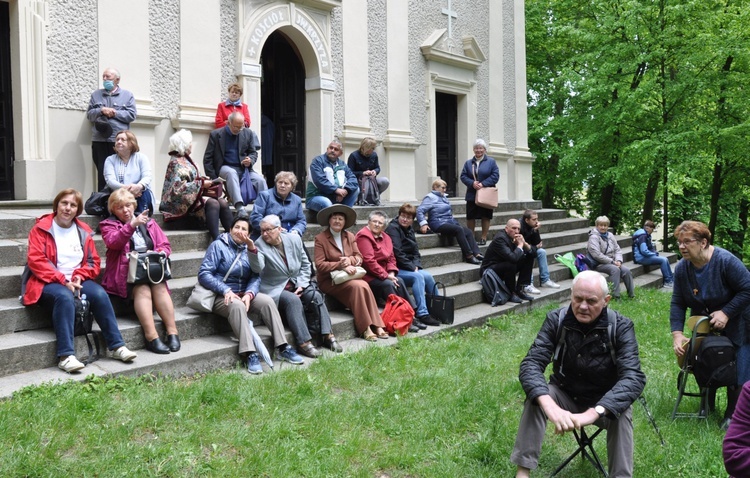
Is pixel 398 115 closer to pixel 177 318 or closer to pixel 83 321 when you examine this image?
pixel 177 318

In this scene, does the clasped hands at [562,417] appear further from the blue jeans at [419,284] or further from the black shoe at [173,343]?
the blue jeans at [419,284]

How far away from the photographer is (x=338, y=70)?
13367 millimetres

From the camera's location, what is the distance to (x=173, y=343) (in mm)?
6598

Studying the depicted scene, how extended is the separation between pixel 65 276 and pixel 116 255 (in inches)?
22.6

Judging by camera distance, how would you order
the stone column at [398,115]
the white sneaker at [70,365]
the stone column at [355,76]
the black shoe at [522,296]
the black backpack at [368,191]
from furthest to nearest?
the stone column at [398,115] < the stone column at [355,76] < the black backpack at [368,191] < the black shoe at [522,296] < the white sneaker at [70,365]

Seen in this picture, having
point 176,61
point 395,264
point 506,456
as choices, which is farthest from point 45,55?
point 506,456

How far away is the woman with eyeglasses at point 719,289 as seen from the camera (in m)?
5.85

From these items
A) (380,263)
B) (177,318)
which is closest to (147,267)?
(177,318)

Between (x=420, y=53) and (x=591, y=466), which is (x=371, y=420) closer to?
(x=591, y=466)

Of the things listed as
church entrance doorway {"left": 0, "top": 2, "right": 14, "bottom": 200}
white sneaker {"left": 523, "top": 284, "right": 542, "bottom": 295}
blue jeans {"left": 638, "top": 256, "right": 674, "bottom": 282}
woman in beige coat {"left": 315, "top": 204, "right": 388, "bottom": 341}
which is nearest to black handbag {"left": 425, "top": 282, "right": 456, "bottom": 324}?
woman in beige coat {"left": 315, "top": 204, "right": 388, "bottom": 341}

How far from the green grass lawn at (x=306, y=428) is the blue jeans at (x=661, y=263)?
28.6 feet

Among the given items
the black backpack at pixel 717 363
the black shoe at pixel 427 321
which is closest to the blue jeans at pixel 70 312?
the black shoe at pixel 427 321

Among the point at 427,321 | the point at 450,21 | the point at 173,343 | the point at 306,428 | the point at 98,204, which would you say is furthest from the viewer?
the point at 450,21

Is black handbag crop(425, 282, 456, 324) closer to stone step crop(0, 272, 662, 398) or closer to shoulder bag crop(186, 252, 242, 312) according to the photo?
stone step crop(0, 272, 662, 398)
